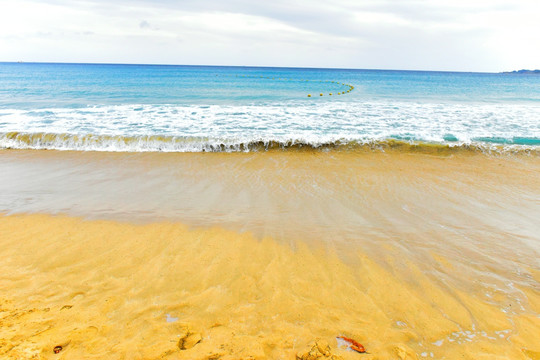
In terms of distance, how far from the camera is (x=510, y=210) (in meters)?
6.11

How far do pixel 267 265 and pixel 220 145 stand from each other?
701cm

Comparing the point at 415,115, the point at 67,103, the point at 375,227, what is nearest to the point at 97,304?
the point at 375,227

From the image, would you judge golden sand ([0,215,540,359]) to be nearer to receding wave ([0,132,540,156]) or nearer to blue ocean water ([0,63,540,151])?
receding wave ([0,132,540,156])

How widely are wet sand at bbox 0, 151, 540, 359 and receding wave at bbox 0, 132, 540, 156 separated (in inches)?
105

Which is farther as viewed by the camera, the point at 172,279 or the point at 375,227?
the point at 375,227

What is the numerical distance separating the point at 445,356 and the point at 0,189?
32.4 ft

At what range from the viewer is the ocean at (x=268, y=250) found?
3.09m

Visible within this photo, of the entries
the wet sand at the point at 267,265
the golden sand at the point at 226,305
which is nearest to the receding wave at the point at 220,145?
the wet sand at the point at 267,265

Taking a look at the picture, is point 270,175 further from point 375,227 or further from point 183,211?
point 375,227

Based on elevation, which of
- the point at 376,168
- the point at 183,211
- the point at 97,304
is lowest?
the point at 97,304

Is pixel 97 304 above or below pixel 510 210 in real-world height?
below

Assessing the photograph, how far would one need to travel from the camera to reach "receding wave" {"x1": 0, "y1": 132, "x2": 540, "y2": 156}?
10.4 meters

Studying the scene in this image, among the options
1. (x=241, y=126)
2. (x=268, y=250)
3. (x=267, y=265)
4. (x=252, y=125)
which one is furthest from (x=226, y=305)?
(x=252, y=125)

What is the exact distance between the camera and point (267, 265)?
4.29 metres
